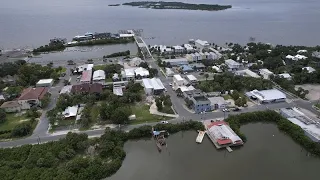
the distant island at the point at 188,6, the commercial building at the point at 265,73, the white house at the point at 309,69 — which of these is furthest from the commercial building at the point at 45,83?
the distant island at the point at 188,6

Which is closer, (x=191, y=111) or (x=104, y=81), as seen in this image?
(x=191, y=111)

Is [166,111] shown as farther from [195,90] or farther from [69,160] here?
[69,160]

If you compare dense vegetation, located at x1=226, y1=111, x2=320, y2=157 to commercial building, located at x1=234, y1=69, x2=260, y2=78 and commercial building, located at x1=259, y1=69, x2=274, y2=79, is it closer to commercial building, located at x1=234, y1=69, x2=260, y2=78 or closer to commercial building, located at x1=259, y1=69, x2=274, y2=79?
commercial building, located at x1=259, y1=69, x2=274, y2=79

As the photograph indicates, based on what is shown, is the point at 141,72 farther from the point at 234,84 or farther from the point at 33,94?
the point at 33,94

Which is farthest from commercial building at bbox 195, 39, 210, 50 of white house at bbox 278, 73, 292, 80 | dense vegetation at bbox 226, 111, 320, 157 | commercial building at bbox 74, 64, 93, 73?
dense vegetation at bbox 226, 111, 320, 157

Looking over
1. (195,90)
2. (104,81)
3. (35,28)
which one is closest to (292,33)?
(195,90)

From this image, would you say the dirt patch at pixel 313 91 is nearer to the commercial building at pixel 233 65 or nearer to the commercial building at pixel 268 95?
the commercial building at pixel 268 95

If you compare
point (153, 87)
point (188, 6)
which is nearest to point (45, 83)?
point (153, 87)
